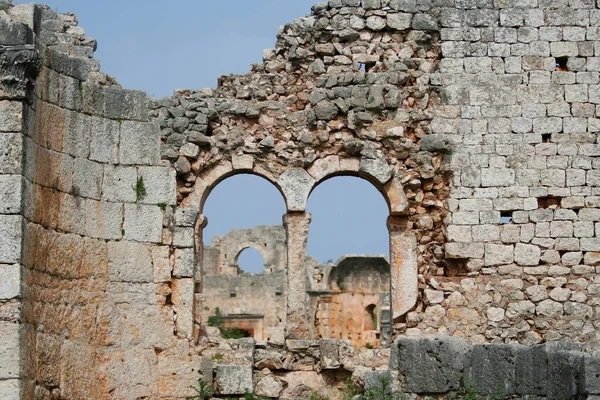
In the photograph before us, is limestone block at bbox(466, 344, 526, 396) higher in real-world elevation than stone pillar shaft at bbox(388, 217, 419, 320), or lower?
lower

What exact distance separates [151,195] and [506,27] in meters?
6.05

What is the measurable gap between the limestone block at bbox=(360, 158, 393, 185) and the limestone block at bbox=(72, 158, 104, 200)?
164 inches

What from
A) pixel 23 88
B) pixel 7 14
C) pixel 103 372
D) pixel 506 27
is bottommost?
pixel 103 372

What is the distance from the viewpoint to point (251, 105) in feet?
47.3

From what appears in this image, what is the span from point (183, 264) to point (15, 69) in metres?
4.04

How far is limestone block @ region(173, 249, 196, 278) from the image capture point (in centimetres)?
1300

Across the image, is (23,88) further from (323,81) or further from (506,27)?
(506,27)

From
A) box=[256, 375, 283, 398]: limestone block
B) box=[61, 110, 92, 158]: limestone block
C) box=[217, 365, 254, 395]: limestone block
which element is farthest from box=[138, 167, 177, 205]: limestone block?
box=[256, 375, 283, 398]: limestone block

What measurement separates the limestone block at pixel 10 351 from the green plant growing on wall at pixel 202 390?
10.8 feet

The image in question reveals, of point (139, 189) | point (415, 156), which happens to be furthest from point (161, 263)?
point (415, 156)

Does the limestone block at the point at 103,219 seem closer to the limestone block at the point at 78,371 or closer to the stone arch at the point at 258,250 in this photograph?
the limestone block at the point at 78,371

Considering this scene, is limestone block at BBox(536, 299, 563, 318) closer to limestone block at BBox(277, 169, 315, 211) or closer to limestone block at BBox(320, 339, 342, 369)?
limestone block at BBox(320, 339, 342, 369)

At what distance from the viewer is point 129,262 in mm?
11672

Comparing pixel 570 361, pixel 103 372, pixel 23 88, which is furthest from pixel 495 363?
pixel 23 88
